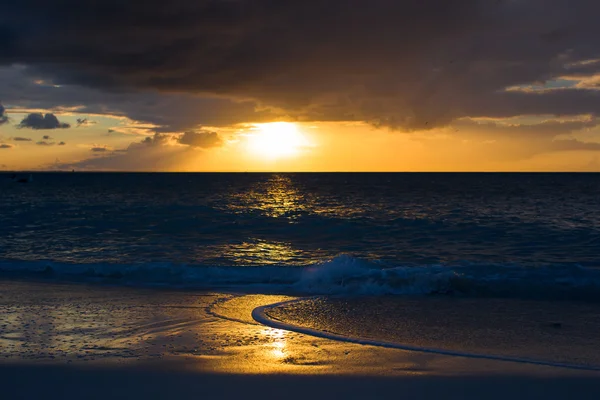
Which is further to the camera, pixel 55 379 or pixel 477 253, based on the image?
pixel 477 253

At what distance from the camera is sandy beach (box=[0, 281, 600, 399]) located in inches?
272

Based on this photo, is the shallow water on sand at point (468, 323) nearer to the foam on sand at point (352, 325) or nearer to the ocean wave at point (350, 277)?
the foam on sand at point (352, 325)

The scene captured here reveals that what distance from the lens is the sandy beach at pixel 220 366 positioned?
6.90 m

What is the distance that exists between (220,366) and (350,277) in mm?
8601

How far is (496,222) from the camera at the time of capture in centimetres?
3178

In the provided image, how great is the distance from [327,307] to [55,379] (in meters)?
6.60

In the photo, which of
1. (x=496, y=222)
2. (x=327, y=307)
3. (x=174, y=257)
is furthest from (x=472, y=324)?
(x=496, y=222)

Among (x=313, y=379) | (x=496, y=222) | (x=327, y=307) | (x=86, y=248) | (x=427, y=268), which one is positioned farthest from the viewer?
(x=496, y=222)

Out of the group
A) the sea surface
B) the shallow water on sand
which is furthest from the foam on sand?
the sea surface

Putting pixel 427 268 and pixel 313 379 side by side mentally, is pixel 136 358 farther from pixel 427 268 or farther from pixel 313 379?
pixel 427 268

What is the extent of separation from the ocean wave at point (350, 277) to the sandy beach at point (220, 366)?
5.17 m

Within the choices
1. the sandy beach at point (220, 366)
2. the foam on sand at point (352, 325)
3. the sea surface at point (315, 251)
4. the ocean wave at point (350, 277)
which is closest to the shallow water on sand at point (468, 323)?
the foam on sand at point (352, 325)

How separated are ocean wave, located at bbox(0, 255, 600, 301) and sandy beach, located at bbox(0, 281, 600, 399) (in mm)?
5166

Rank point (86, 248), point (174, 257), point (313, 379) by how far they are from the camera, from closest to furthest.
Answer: point (313, 379) → point (174, 257) → point (86, 248)
